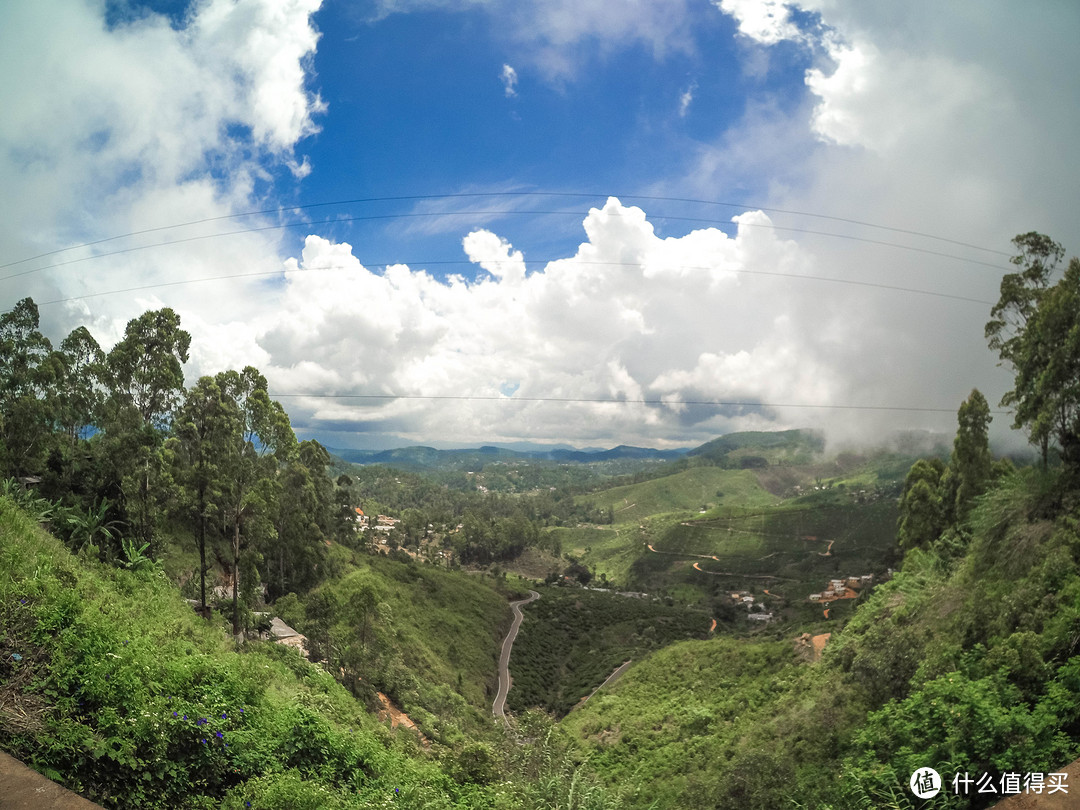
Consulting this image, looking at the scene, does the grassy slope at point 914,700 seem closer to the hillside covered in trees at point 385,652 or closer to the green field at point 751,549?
the hillside covered in trees at point 385,652

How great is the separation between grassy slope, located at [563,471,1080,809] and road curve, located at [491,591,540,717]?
16.4 meters

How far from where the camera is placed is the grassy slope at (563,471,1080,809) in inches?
260

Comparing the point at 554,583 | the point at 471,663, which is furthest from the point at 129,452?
the point at 554,583

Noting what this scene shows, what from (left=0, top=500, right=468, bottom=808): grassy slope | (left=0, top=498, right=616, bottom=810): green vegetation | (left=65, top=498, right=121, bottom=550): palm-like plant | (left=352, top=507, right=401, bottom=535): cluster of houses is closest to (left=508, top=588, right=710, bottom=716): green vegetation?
(left=65, top=498, right=121, bottom=550): palm-like plant

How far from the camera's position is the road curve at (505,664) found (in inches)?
1357

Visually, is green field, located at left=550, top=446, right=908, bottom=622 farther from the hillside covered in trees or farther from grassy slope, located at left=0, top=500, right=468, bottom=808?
grassy slope, located at left=0, top=500, right=468, bottom=808

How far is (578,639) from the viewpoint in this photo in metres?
55.6

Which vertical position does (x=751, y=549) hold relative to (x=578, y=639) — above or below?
above

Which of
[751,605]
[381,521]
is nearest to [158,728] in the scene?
[751,605]

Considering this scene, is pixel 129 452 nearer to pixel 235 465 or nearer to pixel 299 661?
pixel 235 465

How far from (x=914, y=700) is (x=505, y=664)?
132 ft

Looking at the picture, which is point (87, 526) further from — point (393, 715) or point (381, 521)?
point (381, 521)

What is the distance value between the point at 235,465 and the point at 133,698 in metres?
13.5

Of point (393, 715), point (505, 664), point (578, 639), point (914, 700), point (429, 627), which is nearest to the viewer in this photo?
point (914, 700)
